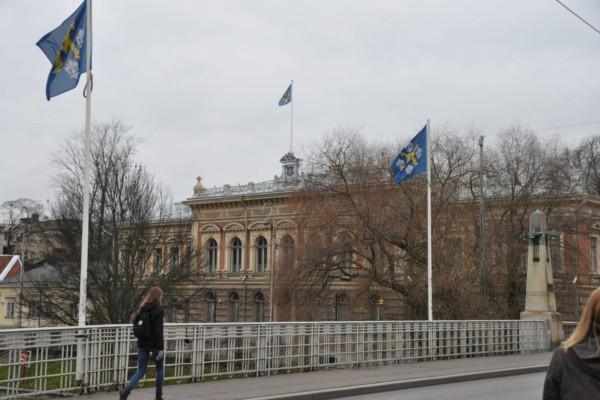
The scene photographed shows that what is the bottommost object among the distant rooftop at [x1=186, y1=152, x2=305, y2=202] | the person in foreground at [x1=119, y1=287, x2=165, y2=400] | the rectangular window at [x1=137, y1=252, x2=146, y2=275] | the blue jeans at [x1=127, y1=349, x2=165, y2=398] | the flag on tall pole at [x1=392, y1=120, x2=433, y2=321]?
the blue jeans at [x1=127, y1=349, x2=165, y2=398]

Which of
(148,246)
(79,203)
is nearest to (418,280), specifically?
(148,246)

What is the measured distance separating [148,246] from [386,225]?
12833 millimetres

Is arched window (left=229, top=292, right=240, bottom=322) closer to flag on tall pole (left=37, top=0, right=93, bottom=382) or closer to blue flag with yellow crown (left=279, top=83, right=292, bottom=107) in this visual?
blue flag with yellow crown (left=279, top=83, right=292, bottom=107)

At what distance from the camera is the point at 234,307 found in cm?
7238

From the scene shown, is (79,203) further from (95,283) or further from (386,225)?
(386,225)

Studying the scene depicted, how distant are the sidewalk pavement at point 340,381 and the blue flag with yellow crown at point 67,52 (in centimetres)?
661

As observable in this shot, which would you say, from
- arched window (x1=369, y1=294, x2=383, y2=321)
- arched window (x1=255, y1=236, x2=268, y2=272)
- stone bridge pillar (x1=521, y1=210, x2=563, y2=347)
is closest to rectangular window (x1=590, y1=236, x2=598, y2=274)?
arched window (x1=369, y1=294, x2=383, y2=321)

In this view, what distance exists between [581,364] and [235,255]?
70.1m

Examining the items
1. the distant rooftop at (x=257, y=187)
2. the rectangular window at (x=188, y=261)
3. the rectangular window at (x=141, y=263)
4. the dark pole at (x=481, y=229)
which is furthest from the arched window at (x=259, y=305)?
the dark pole at (x=481, y=229)

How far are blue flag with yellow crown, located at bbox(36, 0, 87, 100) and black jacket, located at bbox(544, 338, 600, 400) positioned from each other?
14.1 meters

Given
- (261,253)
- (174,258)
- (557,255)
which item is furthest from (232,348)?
(261,253)

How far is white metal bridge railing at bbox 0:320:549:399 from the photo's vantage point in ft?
44.0

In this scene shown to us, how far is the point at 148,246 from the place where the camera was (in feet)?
137

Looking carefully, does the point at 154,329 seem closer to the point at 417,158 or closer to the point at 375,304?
the point at 417,158
